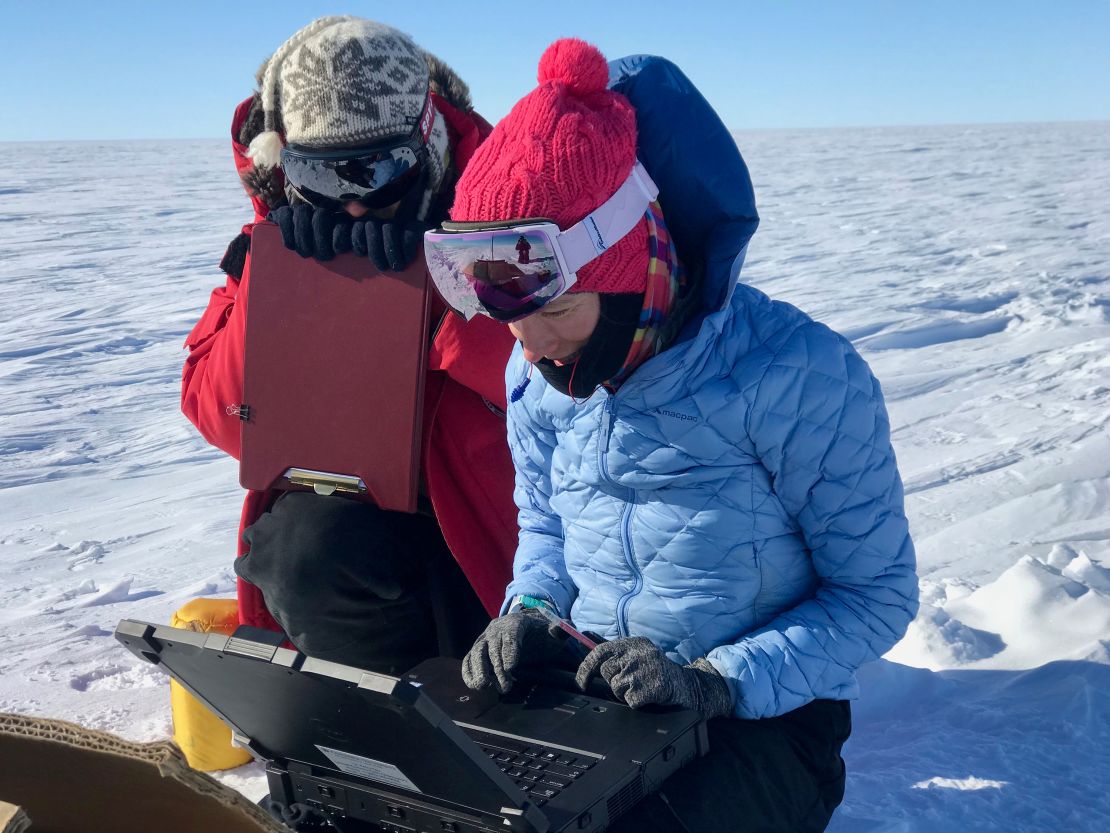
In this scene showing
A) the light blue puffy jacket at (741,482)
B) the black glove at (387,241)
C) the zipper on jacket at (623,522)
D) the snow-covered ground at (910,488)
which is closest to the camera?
the light blue puffy jacket at (741,482)

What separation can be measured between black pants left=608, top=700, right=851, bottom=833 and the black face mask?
55cm

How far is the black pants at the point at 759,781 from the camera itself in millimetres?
1411

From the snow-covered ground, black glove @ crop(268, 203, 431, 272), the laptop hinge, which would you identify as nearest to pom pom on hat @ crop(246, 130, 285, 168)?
black glove @ crop(268, 203, 431, 272)

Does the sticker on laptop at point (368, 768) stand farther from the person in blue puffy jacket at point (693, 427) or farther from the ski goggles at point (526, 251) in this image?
the ski goggles at point (526, 251)

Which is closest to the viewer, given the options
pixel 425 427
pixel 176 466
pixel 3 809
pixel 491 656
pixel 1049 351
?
pixel 3 809

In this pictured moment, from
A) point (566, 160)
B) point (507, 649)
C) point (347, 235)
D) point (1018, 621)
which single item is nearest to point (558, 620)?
point (507, 649)

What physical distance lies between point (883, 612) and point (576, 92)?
0.90 metres

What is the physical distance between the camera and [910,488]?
409cm

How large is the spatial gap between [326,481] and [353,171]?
659 millimetres

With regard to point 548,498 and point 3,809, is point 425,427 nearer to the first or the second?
point 548,498

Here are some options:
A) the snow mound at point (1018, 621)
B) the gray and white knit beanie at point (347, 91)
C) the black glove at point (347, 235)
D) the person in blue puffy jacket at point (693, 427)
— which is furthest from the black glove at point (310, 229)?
the snow mound at point (1018, 621)

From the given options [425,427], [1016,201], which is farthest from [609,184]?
[1016,201]

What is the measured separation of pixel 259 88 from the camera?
2.41 metres

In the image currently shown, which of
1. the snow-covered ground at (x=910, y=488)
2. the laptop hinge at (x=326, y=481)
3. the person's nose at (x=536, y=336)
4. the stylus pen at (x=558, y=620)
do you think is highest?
the person's nose at (x=536, y=336)
